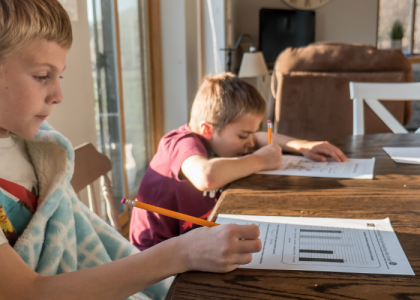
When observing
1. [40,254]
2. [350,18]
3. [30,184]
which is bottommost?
[40,254]

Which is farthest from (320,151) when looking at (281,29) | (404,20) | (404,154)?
(404,20)

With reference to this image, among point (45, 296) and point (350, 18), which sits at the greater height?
point (350, 18)

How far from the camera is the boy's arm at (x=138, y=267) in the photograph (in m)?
0.50

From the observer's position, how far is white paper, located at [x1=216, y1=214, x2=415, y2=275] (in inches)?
20.1

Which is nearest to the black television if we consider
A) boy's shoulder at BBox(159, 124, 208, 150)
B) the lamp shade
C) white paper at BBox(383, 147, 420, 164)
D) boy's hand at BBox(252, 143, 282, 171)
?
the lamp shade

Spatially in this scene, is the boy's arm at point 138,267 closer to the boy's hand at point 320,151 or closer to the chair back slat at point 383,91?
the boy's hand at point 320,151

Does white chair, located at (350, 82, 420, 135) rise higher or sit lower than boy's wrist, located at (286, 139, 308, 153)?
higher

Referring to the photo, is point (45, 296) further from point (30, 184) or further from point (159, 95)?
point (159, 95)

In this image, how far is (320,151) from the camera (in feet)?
3.92

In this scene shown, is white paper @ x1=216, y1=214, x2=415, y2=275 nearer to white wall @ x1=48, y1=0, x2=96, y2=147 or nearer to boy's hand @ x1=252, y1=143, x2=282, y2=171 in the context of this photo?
boy's hand @ x1=252, y1=143, x2=282, y2=171

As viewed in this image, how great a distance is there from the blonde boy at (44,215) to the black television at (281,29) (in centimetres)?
560

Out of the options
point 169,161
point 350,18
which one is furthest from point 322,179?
point 350,18

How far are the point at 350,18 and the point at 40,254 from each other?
637cm

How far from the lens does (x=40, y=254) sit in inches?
25.3
